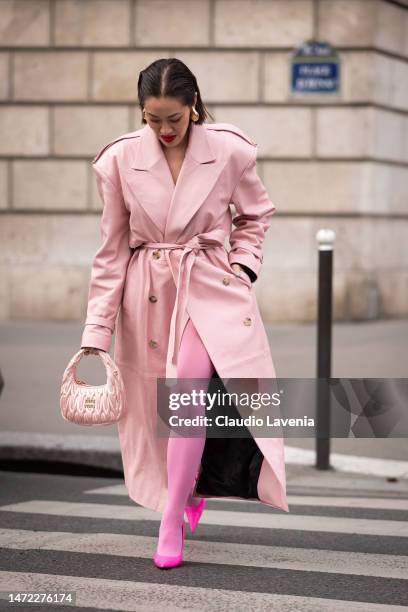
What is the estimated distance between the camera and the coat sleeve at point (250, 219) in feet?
15.3

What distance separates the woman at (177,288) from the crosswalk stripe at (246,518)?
817 mm

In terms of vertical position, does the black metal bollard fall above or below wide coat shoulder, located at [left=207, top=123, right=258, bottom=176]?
below

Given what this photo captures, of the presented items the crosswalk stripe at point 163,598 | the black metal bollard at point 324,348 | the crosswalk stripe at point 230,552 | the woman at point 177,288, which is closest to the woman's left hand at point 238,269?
the woman at point 177,288

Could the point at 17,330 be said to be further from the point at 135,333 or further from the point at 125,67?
the point at 135,333

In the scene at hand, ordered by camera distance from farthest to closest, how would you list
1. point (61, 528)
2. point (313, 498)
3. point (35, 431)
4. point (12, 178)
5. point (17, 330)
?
point (12, 178)
point (17, 330)
point (35, 431)
point (313, 498)
point (61, 528)

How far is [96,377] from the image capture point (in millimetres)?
9508

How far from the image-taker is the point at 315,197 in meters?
13.7

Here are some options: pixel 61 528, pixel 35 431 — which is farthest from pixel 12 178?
pixel 61 528

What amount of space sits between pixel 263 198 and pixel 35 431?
131 inches

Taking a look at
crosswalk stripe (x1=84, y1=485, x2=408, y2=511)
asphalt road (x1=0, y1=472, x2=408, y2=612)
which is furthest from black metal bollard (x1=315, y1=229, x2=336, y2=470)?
crosswalk stripe (x1=84, y1=485, x2=408, y2=511)

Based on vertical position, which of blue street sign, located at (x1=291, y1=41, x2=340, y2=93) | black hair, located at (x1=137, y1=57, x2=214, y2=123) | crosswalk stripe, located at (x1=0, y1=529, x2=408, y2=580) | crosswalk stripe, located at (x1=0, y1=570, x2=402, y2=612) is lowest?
crosswalk stripe, located at (x1=0, y1=529, x2=408, y2=580)

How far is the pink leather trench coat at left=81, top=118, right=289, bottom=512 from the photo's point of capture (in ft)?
14.7

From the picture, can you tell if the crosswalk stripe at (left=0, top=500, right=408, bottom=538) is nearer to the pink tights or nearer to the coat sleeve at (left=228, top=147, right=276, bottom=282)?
the pink tights

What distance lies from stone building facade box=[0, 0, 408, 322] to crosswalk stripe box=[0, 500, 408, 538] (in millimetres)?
7842
